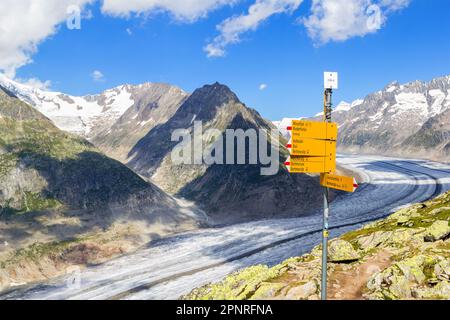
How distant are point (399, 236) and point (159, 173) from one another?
137 m

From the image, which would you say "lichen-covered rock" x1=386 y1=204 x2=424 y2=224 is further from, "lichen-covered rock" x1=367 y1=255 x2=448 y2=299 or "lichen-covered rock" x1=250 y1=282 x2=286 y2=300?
"lichen-covered rock" x1=250 y1=282 x2=286 y2=300

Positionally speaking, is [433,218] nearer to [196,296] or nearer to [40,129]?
[196,296]

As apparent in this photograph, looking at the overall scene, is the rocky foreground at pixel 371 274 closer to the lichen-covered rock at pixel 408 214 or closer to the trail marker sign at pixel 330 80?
the lichen-covered rock at pixel 408 214

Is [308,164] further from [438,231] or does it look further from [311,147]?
[438,231]

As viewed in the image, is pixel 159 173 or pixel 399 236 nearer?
pixel 399 236

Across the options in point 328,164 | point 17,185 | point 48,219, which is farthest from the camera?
point 17,185

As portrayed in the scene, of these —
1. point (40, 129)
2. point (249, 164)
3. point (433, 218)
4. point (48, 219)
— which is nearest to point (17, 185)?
point (48, 219)

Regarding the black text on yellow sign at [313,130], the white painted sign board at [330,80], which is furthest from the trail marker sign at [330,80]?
the black text on yellow sign at [313,130]

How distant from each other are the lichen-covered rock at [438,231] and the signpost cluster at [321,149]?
1426 cm

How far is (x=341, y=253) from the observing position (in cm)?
2483

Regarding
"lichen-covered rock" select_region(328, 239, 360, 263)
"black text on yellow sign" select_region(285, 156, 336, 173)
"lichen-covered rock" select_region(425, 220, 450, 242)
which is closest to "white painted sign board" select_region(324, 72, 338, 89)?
"black text on yellow sign" select_region(285, 156, 336, 173)

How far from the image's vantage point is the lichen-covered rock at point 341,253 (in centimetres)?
2329
